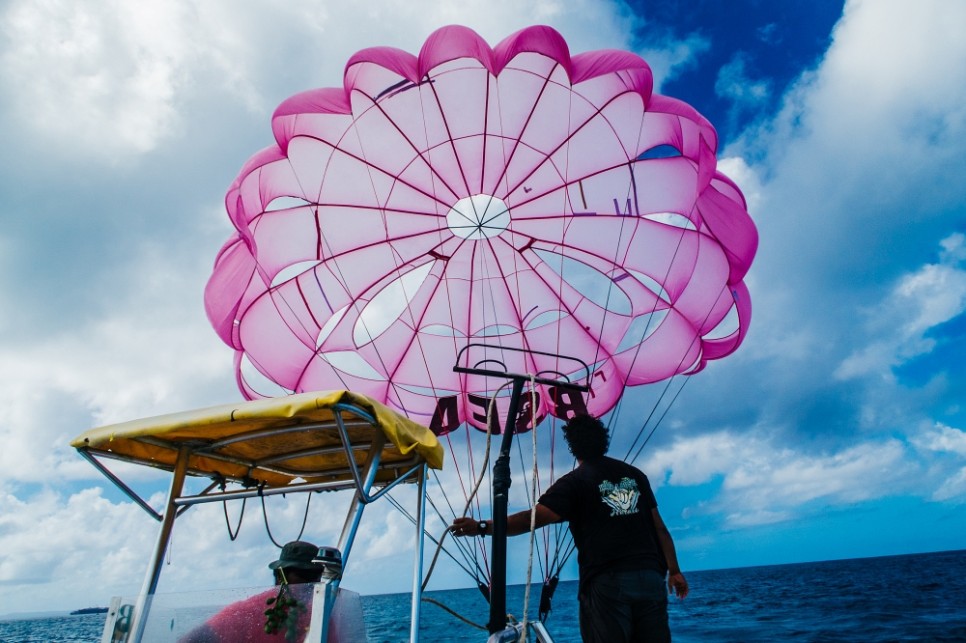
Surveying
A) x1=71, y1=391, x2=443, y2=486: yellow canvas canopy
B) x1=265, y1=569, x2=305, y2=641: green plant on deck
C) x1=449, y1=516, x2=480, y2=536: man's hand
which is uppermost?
x1=71, y1=391, x2=443, y2=486: yellow canvas canopy

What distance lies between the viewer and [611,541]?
337 cm

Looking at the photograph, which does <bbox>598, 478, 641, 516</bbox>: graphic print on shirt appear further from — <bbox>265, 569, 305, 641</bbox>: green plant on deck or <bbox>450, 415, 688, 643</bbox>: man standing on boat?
<bbox>265, 569, 305, 641</bbox>: green plant on deck

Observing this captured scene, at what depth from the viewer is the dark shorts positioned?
129 inches

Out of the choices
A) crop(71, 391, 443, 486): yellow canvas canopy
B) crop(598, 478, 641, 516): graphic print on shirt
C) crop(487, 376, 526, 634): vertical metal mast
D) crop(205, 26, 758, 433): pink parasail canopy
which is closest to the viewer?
crop(487, 376, 526, 634): vertical metal mast

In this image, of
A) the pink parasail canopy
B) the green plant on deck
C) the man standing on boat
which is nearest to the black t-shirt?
the man standing on boat

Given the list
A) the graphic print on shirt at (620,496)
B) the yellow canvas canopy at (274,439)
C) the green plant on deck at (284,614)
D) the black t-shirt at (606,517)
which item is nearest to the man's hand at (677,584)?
the black t-shirt at (606,517)

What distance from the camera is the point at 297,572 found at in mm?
3012

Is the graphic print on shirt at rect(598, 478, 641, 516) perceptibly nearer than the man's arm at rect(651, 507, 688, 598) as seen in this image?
Yes

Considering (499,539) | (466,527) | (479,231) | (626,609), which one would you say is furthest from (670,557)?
(479,231)

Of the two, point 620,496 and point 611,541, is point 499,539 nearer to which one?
point 611,541

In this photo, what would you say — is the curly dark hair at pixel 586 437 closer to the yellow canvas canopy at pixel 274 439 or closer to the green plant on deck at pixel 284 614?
the yellow canvas canopy at pixel 274 439

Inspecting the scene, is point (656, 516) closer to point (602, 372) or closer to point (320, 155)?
point (602, 372)

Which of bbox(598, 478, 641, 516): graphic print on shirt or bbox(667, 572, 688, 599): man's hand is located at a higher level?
bbox(598, 478, 641, 516): graphic print on shirt

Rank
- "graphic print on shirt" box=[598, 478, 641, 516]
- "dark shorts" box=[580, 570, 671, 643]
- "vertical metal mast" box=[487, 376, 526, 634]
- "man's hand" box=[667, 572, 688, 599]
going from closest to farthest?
"vertical metal mast" box=[487, 376, 526, 634] < "dark shorts" box=[580, 570, 671, 643] < "graphic print on shirt" box=[598, 478, 641, 516] < "man's hand" box=[667, 572, 688, 599]
